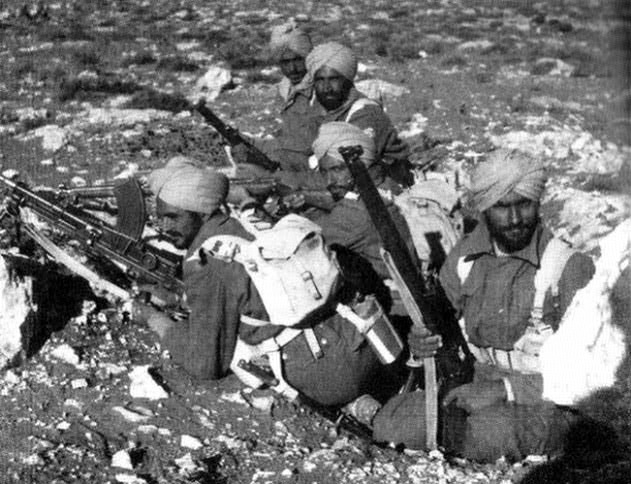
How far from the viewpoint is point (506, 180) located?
4.23 metres

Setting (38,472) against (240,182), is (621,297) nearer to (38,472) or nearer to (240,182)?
(38,472)

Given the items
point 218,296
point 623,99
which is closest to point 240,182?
point 218,296

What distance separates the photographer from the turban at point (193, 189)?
15.7 feet

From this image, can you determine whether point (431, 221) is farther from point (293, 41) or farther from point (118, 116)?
point (118, 116)

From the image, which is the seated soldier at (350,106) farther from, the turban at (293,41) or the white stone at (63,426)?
the white stone at (63,426)

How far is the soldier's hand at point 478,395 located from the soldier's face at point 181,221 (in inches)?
66.9

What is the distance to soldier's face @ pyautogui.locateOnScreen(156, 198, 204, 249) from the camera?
4805 mm

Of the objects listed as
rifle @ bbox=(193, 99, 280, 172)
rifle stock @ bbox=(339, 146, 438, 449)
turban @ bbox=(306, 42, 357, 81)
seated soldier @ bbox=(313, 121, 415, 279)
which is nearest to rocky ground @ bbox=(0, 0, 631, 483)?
rifle stock @ bbox=(339, 146, 438, 449)

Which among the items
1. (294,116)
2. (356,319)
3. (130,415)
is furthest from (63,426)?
(294,116)

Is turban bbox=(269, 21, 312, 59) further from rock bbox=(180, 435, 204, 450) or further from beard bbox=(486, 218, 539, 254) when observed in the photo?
rock bbox=(180, 435, 204, 450)

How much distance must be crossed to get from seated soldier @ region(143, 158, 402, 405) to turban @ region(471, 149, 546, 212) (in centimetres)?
82

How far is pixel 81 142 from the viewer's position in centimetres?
920

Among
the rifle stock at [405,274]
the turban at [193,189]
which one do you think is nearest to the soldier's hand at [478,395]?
the rifle stock at [405,274]

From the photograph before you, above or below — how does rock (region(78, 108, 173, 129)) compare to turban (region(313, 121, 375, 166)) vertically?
below
